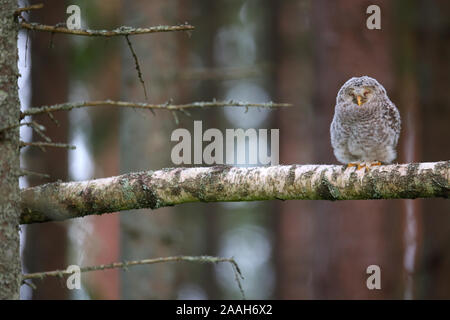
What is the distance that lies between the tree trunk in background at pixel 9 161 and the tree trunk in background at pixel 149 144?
3942 millimetres

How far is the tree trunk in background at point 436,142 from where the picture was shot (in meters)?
7.52

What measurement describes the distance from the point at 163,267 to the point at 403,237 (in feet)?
10.2

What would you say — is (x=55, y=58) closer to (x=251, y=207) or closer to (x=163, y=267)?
(x=163, y=267)

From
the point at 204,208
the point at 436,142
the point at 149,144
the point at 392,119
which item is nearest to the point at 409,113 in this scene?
the point at 436,142

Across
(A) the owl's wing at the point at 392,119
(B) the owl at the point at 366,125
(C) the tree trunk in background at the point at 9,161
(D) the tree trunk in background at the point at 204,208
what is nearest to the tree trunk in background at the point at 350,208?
(A) the owl's wing at the point at 392,119

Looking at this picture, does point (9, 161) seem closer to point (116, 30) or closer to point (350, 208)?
point (116, 30)

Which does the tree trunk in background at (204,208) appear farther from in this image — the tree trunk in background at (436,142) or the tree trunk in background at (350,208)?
the tree trunk in background at (436,142)

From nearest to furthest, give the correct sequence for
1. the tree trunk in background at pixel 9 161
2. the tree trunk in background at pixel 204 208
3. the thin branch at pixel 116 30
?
the thin branch at pixel 116 30 → the tree trunk in background at pixel 9 161 → the tree trunk in background at pixel 204 208

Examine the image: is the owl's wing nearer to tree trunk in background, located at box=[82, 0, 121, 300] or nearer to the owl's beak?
the owl's beak

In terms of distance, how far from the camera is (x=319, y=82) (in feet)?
25.3

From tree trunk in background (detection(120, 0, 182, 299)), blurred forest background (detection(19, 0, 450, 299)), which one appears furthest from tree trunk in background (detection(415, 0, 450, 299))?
tree trunk in background (detection(120, 0, 182, 299))

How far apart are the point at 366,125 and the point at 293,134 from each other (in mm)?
6491

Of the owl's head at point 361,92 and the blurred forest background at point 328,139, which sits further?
the blurred forest background at point 328,139
